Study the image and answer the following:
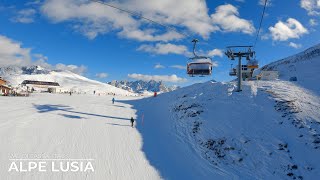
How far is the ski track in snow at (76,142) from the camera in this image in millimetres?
21891

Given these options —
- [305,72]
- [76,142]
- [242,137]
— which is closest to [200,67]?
[242,137]

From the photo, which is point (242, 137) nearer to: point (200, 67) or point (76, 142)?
point (200, 67)

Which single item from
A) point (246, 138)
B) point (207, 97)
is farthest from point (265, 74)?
point (246, 138)

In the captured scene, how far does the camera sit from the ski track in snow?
21891 millimetres

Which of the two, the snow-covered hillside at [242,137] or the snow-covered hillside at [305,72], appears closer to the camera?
the snow-covered hillside at [242,137]

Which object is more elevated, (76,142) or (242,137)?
(242,137)

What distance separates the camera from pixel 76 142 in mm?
27328

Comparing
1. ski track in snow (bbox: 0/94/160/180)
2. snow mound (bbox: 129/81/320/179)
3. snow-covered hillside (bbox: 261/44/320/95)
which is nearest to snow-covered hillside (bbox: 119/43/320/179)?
snow mound (bbox: 129/81/320/179)

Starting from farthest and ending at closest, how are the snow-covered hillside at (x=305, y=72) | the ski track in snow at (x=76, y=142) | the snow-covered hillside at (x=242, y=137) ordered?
the snow-covered hillside at (x=305, y=72)
the snow-covered hillside at (x=242, y=137)
the ski track in snow at (x=76, y=142)

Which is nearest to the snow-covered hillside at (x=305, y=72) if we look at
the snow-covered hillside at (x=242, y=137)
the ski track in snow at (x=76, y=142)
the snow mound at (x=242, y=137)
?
the snow-covered hillside at (x=242, y=137)

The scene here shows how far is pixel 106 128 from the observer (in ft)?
107

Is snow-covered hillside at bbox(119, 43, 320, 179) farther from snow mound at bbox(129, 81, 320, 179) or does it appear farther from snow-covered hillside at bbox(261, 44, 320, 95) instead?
snow-covered hillside at bbox(261, 44, 320, 95)

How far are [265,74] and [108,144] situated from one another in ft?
134

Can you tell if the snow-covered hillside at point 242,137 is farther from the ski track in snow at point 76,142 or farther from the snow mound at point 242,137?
the ski track in snow at point 76,142
